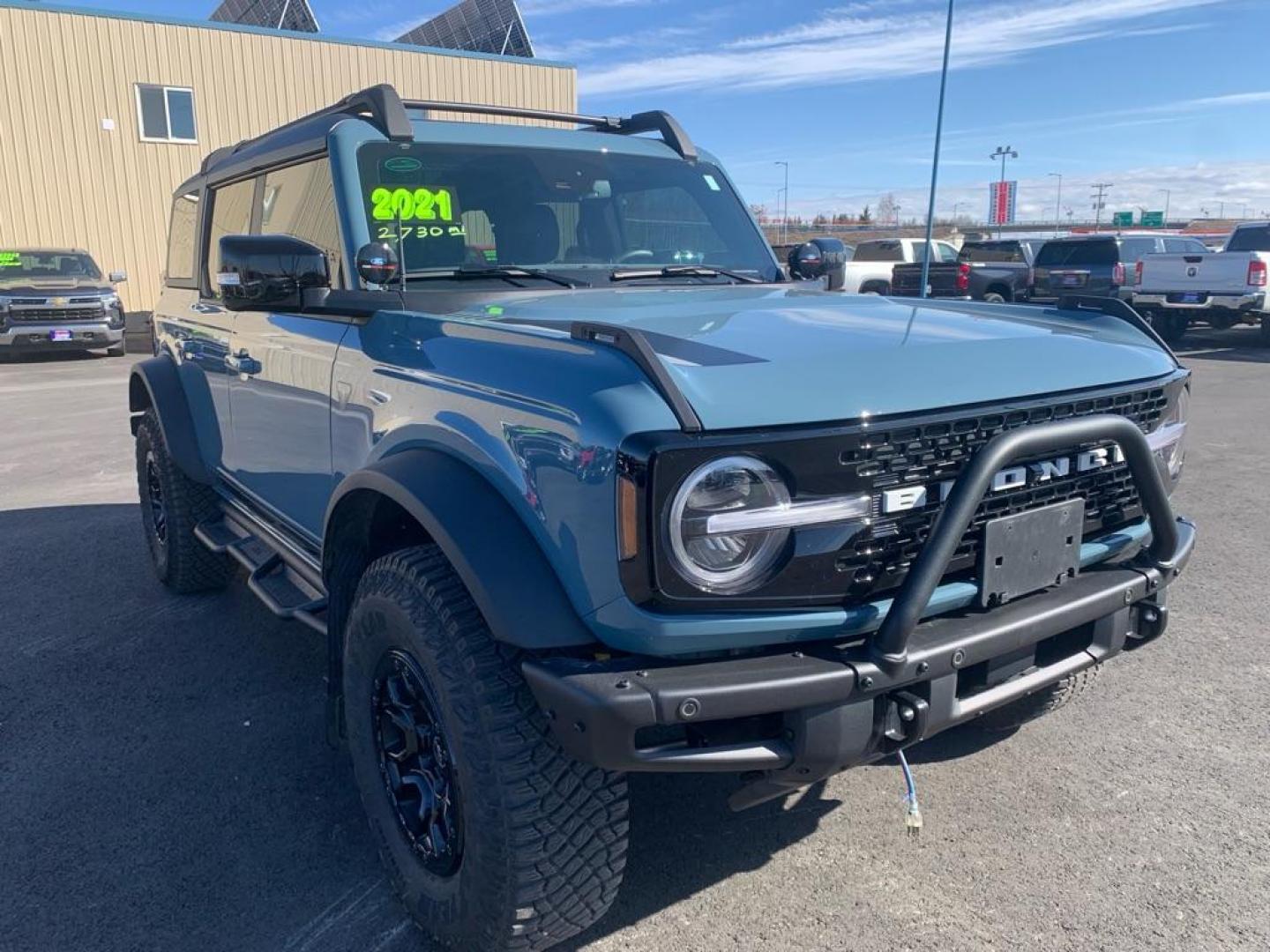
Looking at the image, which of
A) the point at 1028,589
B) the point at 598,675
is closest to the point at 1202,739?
the point at 1028,589

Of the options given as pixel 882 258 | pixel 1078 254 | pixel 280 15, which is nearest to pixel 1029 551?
pixel 1078 254

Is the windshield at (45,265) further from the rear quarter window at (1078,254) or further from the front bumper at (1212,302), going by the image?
the front bumper at (1212,302)

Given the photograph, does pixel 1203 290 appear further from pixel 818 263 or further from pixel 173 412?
pixel 173 412

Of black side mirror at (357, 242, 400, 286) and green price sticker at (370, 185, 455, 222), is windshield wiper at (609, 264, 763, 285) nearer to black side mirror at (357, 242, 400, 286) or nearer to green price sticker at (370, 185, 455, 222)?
green price sticker at (370, 185, 455, 222)

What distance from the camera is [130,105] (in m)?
19.6

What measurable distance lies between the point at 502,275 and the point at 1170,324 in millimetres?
17084

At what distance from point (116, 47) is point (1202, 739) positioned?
70.9 ft

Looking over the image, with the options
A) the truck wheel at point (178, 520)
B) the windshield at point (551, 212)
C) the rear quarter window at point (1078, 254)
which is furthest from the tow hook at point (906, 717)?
the rear quarter window at point (1078, 254)

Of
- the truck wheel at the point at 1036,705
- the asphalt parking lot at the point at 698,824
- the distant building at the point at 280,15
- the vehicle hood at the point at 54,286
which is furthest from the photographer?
the distant building at the point at 280,15

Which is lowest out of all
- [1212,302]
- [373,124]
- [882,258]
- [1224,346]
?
[1224,346]

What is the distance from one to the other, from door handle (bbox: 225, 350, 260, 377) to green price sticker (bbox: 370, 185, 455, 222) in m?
0.87

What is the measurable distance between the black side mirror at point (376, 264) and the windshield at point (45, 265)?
16.8 m

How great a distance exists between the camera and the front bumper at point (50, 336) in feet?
53.3

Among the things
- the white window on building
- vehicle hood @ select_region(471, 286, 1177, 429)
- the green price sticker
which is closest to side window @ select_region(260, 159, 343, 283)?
the green price sticker
